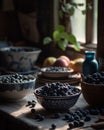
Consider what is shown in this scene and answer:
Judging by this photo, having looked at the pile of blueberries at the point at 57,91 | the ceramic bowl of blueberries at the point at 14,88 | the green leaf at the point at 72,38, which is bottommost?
the ceramic bowl of blueberries at the point at 14,88

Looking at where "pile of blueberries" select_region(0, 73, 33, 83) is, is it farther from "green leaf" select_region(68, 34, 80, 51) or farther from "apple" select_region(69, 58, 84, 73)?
"green leaf" select_region(68, 34, 80, 51)

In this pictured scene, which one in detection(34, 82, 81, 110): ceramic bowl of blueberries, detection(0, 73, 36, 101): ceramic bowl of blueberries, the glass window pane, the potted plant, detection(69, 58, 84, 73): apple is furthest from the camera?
the glass window pane

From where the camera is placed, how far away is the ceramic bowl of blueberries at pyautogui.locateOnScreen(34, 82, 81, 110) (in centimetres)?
168

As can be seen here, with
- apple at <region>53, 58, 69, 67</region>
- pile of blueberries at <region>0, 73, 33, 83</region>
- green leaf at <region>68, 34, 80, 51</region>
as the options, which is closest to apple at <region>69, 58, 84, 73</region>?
apple at <region>53, 58, 69, 67</region>

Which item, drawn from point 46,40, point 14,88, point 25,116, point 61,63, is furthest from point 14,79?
point 46,40

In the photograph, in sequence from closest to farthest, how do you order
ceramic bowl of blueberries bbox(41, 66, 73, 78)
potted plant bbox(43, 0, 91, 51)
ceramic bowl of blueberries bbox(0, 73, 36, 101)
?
ceramic bowl of blueberries bbox(0, 73, 36, 101) < ceramic bowl of blueberries bbox(41, 66, 73, 78) < potted plant bbox(43, 0, 91, 51)

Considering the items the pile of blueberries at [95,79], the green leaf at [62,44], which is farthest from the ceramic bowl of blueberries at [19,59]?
the pile of blueberries at [95,79]

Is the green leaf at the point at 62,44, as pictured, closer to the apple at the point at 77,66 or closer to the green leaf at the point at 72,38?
the green leaf at the point at 72,38

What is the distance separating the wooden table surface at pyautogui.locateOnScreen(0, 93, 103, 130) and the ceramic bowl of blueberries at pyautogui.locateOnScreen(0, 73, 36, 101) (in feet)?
0.10

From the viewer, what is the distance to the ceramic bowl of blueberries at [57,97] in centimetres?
168

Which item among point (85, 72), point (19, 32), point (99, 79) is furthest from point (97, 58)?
point (19, 32)

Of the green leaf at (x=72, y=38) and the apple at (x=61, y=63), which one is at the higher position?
the green leaf at (x=72, y=38)

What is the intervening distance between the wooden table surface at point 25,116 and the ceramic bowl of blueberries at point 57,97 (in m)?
0.04

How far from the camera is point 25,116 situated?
169 centimetres
